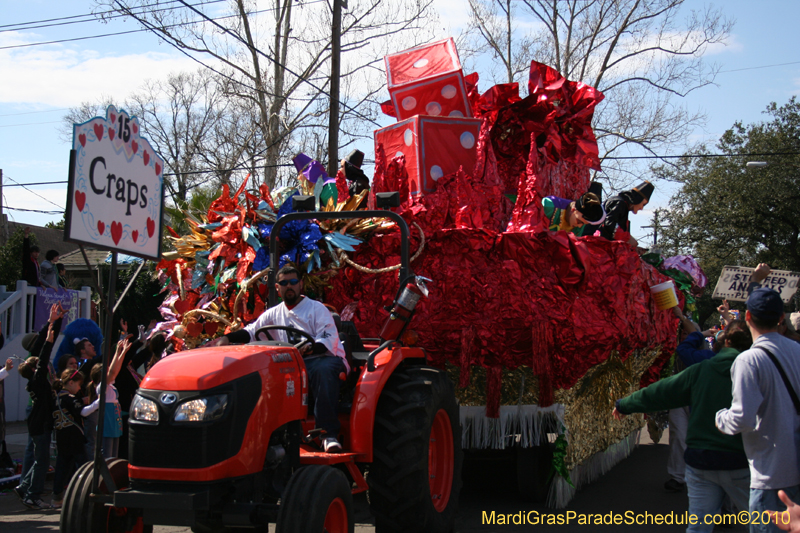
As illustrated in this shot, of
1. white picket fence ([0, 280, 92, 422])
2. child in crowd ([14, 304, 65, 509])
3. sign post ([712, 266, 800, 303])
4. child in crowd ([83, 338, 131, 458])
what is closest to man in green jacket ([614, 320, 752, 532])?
child in crowd ([83, 338, 131, 458])

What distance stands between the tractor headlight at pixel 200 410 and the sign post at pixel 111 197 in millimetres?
459

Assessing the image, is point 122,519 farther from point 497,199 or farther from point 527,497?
point 497,199

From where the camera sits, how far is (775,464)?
3188mm

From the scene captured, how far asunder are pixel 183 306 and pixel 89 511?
2.92 meters

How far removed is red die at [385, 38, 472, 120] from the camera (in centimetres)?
729

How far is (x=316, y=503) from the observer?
3.27 m

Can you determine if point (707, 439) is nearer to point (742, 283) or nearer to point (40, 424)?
point (40, 424)

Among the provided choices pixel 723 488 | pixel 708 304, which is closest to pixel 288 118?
pixel 723 488

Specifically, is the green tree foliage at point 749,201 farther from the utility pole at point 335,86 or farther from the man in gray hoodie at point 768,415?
the man in gray hoodie at point 768,415

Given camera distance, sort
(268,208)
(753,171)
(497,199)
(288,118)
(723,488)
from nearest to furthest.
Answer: (723,488) < (268,208) < (497,199) < (288,118) < (753,171)

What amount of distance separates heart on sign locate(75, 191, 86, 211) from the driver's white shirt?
1221mm

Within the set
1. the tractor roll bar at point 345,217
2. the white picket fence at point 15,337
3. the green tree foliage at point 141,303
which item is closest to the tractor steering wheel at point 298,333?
the tractor roll bar at point 345,217

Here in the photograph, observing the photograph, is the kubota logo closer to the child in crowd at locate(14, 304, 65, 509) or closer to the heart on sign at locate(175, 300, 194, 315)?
the heart on sign at locate(175, 300, 194, 315)

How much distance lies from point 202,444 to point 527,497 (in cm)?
355
